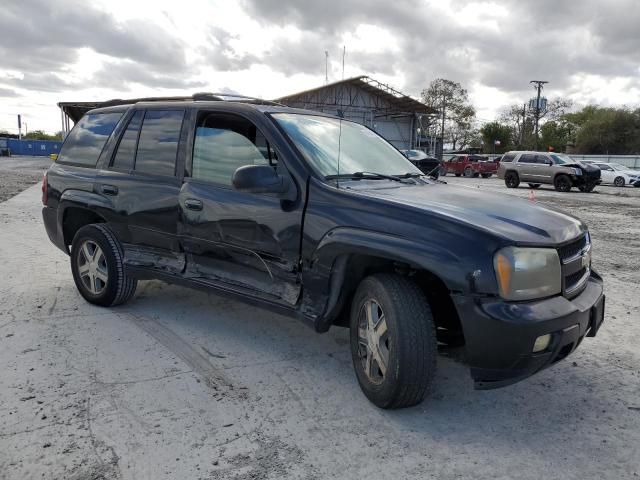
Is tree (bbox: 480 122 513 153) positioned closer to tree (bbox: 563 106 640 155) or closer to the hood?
tree (bbox: 563 106 640 155)

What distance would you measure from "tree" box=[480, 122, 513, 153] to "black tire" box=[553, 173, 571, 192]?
159ft

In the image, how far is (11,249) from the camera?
6.98m

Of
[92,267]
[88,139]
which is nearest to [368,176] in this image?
[92,267]

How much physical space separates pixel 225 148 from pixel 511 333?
7.71 feet

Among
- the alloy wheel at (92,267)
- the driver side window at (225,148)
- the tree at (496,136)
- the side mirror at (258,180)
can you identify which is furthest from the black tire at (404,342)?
the tree at (496,136)

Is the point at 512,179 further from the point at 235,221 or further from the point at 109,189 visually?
the point at 235,221

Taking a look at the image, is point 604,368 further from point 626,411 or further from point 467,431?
point 467,431

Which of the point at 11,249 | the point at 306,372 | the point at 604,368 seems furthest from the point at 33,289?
the point at 604,368

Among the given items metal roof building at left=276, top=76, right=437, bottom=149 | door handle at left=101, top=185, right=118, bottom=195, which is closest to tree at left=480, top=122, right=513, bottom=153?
metal roof building at left=276, top=76, right=437, bottom=149

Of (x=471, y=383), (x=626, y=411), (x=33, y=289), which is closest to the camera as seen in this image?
(x=626, y=411)

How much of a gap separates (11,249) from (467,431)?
21.1ft

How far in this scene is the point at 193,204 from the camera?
3.84 meters

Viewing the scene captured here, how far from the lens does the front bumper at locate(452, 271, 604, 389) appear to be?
254 cm

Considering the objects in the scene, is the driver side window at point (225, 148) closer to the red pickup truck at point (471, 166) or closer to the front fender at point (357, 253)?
the front fender at point (357, 253)
